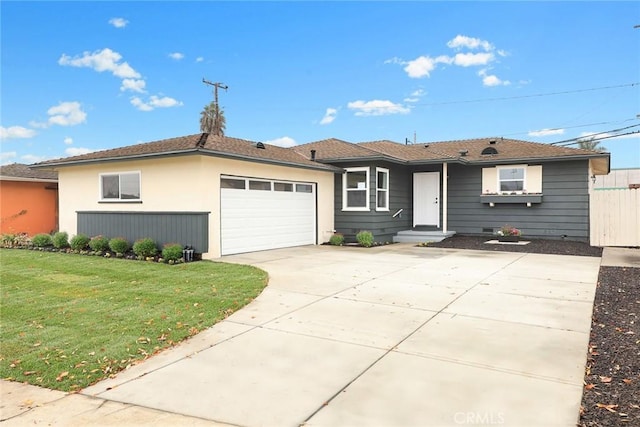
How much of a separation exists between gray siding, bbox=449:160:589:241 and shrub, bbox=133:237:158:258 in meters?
10.9

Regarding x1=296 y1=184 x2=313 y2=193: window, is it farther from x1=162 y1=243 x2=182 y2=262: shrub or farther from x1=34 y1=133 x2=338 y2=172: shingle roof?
x1=162 y1=243 x2=182 y2=262: shrub

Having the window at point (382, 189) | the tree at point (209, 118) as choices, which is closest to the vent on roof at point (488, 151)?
the window at point (382, 189)

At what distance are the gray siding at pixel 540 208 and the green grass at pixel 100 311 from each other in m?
10.1

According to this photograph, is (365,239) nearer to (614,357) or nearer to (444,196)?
(444,196)

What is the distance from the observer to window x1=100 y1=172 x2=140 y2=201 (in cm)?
1188

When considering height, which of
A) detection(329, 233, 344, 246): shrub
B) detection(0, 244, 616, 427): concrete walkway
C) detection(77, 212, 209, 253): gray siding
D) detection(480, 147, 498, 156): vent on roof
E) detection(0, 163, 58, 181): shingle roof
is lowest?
detection(0, 244, 616, 427): concrete walkway

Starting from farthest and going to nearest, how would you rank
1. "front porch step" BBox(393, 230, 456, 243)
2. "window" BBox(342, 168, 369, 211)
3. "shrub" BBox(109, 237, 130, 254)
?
1. "front porch step" BBox(393, 230, 456, 243)
2. "window" BBox(342, 168, 369, 211)
3. "shrub" BBox(109, 237, 130, 254)

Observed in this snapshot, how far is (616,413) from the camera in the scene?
2838 millimetres

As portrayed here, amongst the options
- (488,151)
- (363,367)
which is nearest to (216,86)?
(488,151)

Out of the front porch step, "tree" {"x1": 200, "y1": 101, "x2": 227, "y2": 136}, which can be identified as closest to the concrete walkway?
the front porch step

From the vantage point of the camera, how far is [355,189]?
14898mm

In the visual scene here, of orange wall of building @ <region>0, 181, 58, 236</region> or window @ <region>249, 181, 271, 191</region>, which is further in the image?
orange wall of building @ <region>0, 181, 58, 236</region>
